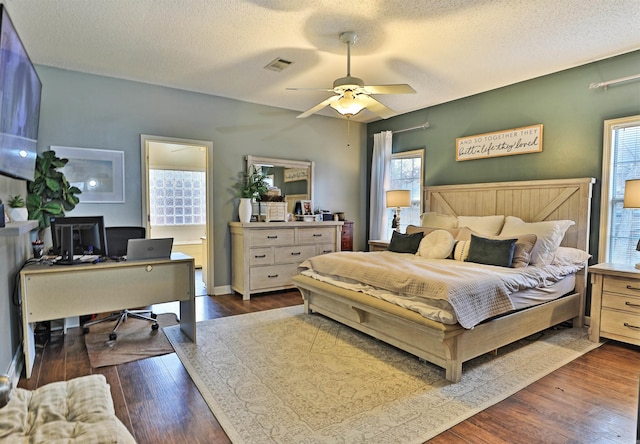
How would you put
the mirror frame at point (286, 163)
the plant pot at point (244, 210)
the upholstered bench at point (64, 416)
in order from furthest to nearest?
the mirror frame at point (286, 163), the plant pot at point (244, 210), the upholstered bench at point (64, 416)

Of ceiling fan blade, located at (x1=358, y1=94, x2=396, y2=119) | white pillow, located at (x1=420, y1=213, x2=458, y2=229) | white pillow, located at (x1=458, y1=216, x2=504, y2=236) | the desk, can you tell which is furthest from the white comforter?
ceiling fan blade, located at (x1=358, y1=94, x2=396, y2=119)

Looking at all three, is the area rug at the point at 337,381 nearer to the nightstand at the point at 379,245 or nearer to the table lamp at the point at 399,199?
the nightstand at the point at 379,245

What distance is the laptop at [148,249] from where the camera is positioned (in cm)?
296

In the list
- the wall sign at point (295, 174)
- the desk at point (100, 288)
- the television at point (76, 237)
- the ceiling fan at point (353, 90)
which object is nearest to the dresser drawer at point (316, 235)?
the wall sign at point (295, 174)

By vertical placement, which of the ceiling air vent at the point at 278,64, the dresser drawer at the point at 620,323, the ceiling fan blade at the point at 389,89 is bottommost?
the dresser drawer at the point at 620,323

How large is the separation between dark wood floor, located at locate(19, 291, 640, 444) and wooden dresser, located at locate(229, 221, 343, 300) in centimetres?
188

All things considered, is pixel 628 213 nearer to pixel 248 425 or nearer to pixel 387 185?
pixel 387 185

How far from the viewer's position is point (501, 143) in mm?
4344

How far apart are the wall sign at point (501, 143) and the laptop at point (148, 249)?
388 centimetres

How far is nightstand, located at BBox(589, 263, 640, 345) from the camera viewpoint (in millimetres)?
2938

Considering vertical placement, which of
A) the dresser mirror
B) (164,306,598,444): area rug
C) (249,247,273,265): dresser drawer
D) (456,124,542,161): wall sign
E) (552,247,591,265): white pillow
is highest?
(456,124,542,161): wall sign

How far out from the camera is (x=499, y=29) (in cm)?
293

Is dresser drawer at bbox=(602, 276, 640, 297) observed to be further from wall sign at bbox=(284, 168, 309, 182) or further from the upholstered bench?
wall sign at bbox=(284, 168, 309, 182)

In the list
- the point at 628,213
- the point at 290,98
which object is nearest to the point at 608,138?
the point at 628,213
